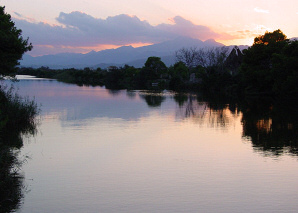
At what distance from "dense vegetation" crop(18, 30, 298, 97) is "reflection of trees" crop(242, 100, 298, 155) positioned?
9.40 meters

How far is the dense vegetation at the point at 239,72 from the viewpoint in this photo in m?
30.1

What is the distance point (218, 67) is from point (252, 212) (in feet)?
151

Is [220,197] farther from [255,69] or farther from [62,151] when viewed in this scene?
[255,69]

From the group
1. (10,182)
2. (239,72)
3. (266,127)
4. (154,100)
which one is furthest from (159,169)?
(239,72)

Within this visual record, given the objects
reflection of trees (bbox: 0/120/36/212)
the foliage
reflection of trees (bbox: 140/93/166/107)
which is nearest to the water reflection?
reflection of trees (bbox: 140/93/166/107)

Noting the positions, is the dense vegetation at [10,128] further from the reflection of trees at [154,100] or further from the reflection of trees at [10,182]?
the reflection of trees at [154,100]

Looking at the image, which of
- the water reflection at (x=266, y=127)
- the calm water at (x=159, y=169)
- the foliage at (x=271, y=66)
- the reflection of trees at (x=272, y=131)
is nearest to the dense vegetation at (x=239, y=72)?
the foliage at (x=271, y=66)

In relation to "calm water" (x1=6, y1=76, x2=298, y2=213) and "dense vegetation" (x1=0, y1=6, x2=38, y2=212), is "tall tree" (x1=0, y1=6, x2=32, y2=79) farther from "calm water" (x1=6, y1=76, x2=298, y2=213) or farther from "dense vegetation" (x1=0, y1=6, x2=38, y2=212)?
"calm water" (x1=6, y1=76, x2=298, y2=213)

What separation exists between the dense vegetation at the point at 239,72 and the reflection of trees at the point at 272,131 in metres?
9.40

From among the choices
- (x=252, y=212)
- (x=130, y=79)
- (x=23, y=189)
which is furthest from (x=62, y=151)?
(x=130, y=79)

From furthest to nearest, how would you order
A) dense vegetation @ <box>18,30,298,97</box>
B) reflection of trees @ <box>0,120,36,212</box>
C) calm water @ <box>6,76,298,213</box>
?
dense vegetation @ <box>18,30,298,97</box> < calm water @ <box>6,76,298,213</box> < reflection of trees @ <box>0,120,36,212</box>

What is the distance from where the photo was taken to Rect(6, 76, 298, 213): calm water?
22.8ft

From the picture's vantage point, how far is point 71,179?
8.29 metres

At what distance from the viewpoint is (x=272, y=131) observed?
48.6 feet
